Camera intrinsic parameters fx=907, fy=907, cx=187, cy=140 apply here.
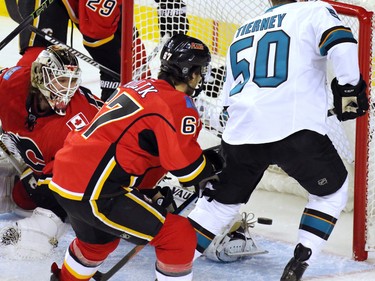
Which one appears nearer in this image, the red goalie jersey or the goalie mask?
the red goalie jersey

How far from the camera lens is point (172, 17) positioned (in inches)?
136

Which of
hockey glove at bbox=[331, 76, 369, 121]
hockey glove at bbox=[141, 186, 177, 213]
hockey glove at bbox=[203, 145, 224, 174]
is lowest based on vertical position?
hockey glove at bbox=[141, 186, 177, 213]

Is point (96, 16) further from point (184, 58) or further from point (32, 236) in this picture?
point (184, 58)

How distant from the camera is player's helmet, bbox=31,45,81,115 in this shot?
3.00 metres

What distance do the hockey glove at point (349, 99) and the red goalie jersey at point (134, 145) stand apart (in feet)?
1.28

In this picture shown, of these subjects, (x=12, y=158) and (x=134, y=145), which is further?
(x=12, y=158)

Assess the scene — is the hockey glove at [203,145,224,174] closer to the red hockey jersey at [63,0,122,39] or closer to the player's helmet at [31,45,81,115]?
the player's helmet at [31,45,81,115]

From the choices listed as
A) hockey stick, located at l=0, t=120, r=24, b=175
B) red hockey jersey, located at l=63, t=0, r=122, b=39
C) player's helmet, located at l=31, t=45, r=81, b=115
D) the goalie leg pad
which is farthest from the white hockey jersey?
red hockey jersey, located at l=63, t=0, r=122, b=39

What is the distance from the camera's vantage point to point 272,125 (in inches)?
98.9

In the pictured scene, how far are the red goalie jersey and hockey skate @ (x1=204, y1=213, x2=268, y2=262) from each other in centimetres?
54

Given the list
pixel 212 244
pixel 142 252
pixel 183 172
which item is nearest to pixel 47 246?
pixel 142 252

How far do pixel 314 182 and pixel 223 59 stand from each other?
1154 mm

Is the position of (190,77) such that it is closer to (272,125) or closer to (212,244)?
(272,125)

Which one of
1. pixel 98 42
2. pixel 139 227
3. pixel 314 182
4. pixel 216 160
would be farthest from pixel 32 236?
pixel 98 42
